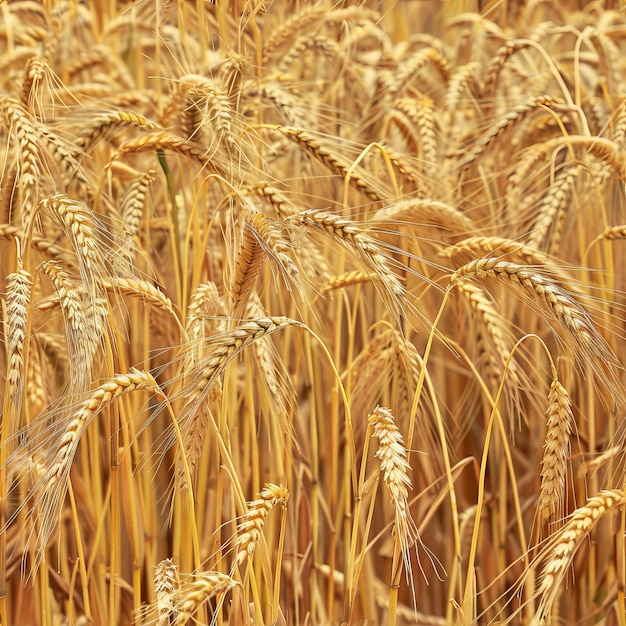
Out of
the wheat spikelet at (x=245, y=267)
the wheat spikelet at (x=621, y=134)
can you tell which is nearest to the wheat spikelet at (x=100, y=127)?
the wheat spikelet at (x=245, y=267)

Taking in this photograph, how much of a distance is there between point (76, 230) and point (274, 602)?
60cm

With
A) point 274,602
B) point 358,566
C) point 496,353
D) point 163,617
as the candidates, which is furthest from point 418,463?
point 163,617

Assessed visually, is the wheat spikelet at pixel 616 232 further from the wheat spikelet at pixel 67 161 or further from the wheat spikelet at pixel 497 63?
the wheat spikelet at pixel 67 161

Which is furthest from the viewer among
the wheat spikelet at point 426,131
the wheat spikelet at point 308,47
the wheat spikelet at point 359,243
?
the wheat spikelet at point 308,47

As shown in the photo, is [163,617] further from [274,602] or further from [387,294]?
[387,294]

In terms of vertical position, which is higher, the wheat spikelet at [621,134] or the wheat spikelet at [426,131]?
the wheat spikelet at [426,131]

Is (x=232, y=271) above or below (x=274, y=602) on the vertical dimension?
above

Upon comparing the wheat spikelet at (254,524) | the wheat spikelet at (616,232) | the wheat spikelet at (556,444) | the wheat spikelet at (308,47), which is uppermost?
the wheat spikelet at (308,47)

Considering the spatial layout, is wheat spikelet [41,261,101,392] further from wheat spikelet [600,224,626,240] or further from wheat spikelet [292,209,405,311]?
wheat spikelet [600,224,626,240]

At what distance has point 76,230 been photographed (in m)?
0.99

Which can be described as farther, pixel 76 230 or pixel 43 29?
pixel 43 29

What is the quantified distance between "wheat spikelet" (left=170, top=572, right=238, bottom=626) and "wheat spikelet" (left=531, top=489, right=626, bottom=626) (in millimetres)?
397

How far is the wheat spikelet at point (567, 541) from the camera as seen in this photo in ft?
2.85

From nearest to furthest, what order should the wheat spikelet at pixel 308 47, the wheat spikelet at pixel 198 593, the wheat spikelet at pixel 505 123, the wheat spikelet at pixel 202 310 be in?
the wheat spikelet at pixel 198 593, the wheat spikelet at pixel 202 310, the wheat spikelet at pixel 505 123, the wheat spikelet at pixel 308 47
